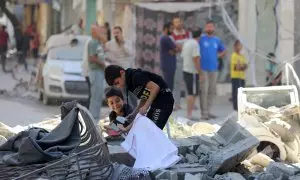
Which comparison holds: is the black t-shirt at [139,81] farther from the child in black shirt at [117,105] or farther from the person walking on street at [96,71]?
the person walking on street at [96,71]

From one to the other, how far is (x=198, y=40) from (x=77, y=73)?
3.16 metres

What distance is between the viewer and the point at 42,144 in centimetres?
719

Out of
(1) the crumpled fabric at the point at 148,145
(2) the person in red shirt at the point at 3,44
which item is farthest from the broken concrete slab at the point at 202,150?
(2) the person in red shirt at the point at 3,44

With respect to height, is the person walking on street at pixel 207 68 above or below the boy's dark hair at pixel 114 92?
below

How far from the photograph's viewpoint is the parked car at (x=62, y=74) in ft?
55.0

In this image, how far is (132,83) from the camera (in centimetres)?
821

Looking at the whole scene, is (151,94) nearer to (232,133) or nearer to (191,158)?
(191,158)

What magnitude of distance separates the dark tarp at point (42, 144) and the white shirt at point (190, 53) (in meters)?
7.33

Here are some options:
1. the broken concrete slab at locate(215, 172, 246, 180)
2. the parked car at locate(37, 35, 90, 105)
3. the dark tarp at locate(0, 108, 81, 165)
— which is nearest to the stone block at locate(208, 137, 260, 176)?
the broken concrete slab at locate(215, 172, 246, 180)

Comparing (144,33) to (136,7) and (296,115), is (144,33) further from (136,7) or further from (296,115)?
(296,115)

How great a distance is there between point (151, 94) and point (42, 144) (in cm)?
154

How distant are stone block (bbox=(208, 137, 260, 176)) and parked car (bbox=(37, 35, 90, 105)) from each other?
26.5 feet

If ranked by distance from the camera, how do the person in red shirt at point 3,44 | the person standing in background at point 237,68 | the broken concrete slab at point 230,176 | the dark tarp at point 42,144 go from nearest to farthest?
the dark tarp at point 42,144 < the broken concrete slab at point 230,176 < the person standing in background at point 237,68 < the person in red shirt at point 3,44

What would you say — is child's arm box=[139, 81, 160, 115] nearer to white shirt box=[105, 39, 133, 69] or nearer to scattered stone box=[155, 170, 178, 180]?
scattered stone box=[155, 170, 178, 180]
